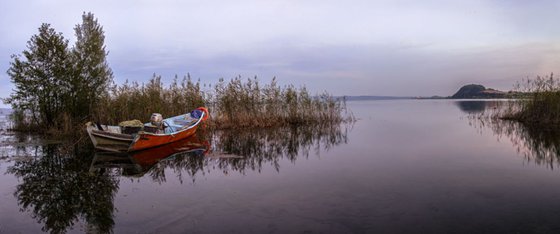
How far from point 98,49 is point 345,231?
17.8 m

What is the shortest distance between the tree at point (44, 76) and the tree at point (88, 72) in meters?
0.46

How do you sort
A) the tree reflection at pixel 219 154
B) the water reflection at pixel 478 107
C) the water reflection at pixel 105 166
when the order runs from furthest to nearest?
the water reflection at pixel 478 107 → the tree reflection at pixel 219 154 → the water reflection at pixel 105 166

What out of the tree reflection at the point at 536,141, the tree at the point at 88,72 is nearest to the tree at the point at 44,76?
the tree at the point at 88,72

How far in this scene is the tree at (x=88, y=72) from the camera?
17.9 metres

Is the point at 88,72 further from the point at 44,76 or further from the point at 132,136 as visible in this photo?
the point at 132,136

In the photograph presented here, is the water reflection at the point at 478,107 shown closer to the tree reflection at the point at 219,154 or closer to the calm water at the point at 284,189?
the tree reflection at the point at 219,154

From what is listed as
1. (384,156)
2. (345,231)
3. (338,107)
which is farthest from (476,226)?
(338,107)

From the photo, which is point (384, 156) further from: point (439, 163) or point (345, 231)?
point (345, 231)

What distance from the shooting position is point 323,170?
9.36 m

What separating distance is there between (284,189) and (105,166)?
476cm

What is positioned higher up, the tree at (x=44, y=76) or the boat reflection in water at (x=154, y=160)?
the tree at (x=44, y=76)

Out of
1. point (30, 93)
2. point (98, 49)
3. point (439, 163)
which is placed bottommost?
point (439, 163)

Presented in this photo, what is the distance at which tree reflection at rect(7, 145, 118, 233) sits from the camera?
559 centimetres

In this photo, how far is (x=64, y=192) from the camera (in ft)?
23.0
